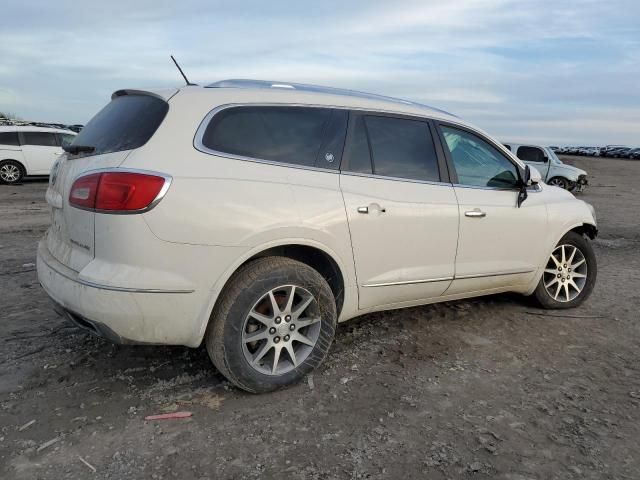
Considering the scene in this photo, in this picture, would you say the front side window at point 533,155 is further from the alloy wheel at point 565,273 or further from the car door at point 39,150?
the car door at point 39,150

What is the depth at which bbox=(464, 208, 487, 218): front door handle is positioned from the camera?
163 inches

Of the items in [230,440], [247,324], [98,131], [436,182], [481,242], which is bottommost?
[230,440]

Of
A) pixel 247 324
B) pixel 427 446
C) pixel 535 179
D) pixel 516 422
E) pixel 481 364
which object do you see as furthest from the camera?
pixel 535 179

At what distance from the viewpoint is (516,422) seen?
3.10 meters

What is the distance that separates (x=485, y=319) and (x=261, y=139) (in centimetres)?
264

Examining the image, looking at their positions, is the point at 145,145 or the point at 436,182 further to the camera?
the point at 436,182

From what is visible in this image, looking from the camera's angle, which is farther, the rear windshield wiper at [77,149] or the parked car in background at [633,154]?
the parked car in background at [633,154]

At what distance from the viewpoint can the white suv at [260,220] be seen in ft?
9.57

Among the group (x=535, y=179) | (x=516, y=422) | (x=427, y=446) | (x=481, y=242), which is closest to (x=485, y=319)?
(x=481, y=242)

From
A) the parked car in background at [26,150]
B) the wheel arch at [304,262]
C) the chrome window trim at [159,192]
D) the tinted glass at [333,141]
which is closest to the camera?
the chrome window trim at [159,192]

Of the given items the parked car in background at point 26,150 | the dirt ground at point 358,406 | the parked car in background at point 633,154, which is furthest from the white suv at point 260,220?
the parked car in background at point 633,154

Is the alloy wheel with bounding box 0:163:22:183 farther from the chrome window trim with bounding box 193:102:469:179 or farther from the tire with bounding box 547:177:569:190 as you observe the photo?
the tire with bounding box 547:177:569:190

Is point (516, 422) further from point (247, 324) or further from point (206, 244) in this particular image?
point (206, 244)

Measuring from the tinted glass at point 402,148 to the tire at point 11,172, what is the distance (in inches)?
624
